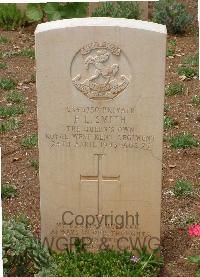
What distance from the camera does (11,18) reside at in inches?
434

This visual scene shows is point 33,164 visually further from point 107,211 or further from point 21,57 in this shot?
point 21,57

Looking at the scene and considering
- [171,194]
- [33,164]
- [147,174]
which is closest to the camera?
[147,174]

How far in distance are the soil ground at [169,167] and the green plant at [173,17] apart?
0.49 m

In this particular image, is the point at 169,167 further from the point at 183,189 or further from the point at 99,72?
the point at 99,72

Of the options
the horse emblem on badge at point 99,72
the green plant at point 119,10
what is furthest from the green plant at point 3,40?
the horse emblem on badge at point 99,72

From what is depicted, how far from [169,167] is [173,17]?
155 inches

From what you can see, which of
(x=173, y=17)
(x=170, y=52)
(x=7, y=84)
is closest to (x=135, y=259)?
(x=7, y=84)

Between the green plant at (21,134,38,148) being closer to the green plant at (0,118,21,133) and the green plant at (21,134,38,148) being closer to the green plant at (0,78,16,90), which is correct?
the green plant at (0,118,21,133)

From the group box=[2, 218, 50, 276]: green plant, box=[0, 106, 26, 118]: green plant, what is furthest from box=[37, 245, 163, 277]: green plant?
box=[0, 106, 26, 118]: green plant

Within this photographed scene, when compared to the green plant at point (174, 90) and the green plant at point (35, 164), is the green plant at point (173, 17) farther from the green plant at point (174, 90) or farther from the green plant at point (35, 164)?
the green plant at point (35, 164)

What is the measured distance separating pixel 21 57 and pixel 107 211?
4837 mm

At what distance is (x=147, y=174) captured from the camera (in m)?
5.39

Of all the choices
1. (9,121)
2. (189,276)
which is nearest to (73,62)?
(189,276)

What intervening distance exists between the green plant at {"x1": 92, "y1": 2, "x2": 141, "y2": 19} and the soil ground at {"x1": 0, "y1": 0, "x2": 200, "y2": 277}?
2.88 ft
